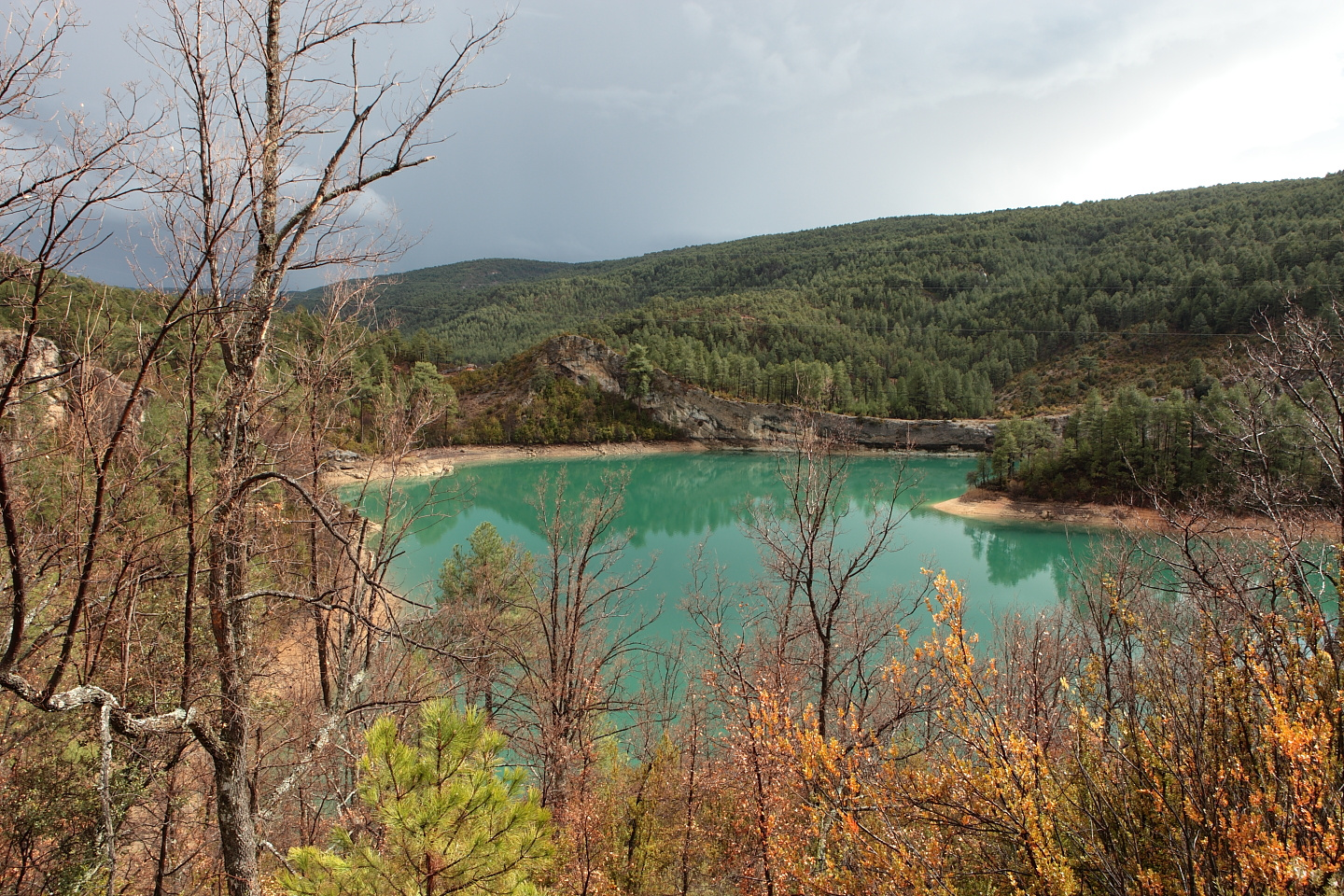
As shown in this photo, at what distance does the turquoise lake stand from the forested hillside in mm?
12165

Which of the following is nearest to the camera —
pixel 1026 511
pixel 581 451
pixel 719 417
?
pixel 1026 511

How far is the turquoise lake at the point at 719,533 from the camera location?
2312cm

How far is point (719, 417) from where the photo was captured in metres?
71.5

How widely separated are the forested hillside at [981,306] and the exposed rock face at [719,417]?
121 inches

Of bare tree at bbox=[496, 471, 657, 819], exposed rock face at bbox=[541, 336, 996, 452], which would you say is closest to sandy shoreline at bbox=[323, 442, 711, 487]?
exposed rock face at bbox=[541, 336, 996, 452]

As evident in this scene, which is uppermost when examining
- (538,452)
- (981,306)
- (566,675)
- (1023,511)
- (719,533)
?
(981,306)

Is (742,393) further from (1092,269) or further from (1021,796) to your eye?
(1021,796)

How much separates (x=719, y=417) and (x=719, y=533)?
3672 cm

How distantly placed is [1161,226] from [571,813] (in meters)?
118

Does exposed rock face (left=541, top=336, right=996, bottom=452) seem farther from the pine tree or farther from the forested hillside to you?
the pine tree

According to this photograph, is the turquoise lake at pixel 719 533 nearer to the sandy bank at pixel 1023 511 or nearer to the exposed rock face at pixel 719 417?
the sandy bank at pixel 1023 511

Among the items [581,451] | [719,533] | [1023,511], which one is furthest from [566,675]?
[581,451]

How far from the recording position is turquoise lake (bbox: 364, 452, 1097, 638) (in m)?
23.1

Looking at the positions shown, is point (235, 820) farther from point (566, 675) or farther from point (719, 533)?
point (719, 533)
